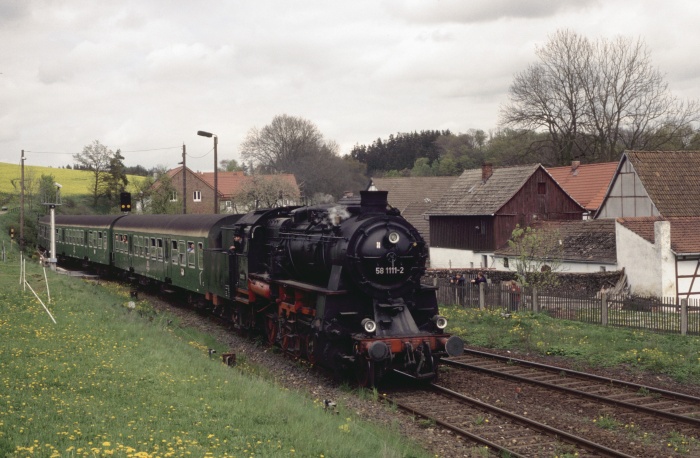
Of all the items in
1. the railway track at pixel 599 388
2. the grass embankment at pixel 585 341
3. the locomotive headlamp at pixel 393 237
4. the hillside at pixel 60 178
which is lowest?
the railway track at pixel 599 388

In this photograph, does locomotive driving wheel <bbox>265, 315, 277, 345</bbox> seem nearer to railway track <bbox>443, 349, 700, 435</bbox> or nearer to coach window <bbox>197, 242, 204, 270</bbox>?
railway track <bbox>443, 349, 700, 435</bbox>

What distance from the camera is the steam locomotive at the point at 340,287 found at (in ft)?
45.5

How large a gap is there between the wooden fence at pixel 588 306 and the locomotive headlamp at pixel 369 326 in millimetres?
10254

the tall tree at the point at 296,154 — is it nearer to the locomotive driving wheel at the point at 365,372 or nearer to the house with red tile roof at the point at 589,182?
the house with red tile roof at the point at 589,182

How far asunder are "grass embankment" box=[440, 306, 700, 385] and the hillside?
65810 millimetres

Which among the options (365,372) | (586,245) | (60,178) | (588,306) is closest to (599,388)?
(365,372)

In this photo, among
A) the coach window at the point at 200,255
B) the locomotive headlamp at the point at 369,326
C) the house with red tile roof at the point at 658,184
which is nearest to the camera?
the locomotive headlamp at the point at 369,326

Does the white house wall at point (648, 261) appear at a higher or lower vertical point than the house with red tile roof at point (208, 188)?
lower

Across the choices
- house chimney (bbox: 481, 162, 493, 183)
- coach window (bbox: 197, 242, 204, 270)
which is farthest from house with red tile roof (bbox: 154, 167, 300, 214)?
coach window (bbox: 197, 242, 204, 270)

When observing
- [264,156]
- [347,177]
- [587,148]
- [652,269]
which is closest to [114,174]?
[264,156]

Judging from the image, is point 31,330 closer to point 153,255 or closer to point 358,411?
point 358,411

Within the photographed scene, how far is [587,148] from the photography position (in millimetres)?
58031

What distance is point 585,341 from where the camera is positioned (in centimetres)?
1858

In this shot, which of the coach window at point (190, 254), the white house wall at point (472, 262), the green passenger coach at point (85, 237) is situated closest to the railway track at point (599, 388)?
the coach window at point (190, 254)
